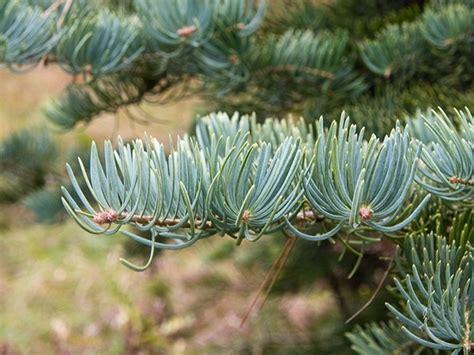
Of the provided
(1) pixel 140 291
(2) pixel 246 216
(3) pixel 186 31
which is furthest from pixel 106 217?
(1) pixel 140 291

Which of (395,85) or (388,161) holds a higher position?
(388,161)

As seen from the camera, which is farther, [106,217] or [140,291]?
[140,291]

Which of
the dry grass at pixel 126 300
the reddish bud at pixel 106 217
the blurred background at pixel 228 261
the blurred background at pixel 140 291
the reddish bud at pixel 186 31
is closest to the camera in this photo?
the reddish bud at pixel 106 217

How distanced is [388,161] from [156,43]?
0.34 meters

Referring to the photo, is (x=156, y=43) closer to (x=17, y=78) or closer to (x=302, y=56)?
(x=302, y=56)

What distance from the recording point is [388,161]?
386mm

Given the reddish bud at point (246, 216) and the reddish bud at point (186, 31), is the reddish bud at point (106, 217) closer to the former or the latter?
the reddish bud at point (246, 216)

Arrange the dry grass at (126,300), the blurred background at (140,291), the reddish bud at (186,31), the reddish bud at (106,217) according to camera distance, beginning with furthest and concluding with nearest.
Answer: the dry grass at (126,300)
the blurred background at (140,291)
the reddish bud at (186,31)
the reddish bud at (106,217)

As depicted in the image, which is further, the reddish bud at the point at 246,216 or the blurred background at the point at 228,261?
the blurred background at the point at 228,261

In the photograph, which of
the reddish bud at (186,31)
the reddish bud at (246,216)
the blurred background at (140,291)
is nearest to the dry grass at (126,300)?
the blurred background at (140,291)

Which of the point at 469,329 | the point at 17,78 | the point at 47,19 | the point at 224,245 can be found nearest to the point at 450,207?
the point at 469,329

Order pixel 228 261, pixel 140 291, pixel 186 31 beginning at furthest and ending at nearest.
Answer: pixel 140 291
pixel 228 261
pixel 186 31

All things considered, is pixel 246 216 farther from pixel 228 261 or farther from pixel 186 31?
pixel 228 261

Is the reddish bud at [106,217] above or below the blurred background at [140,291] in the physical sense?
above
